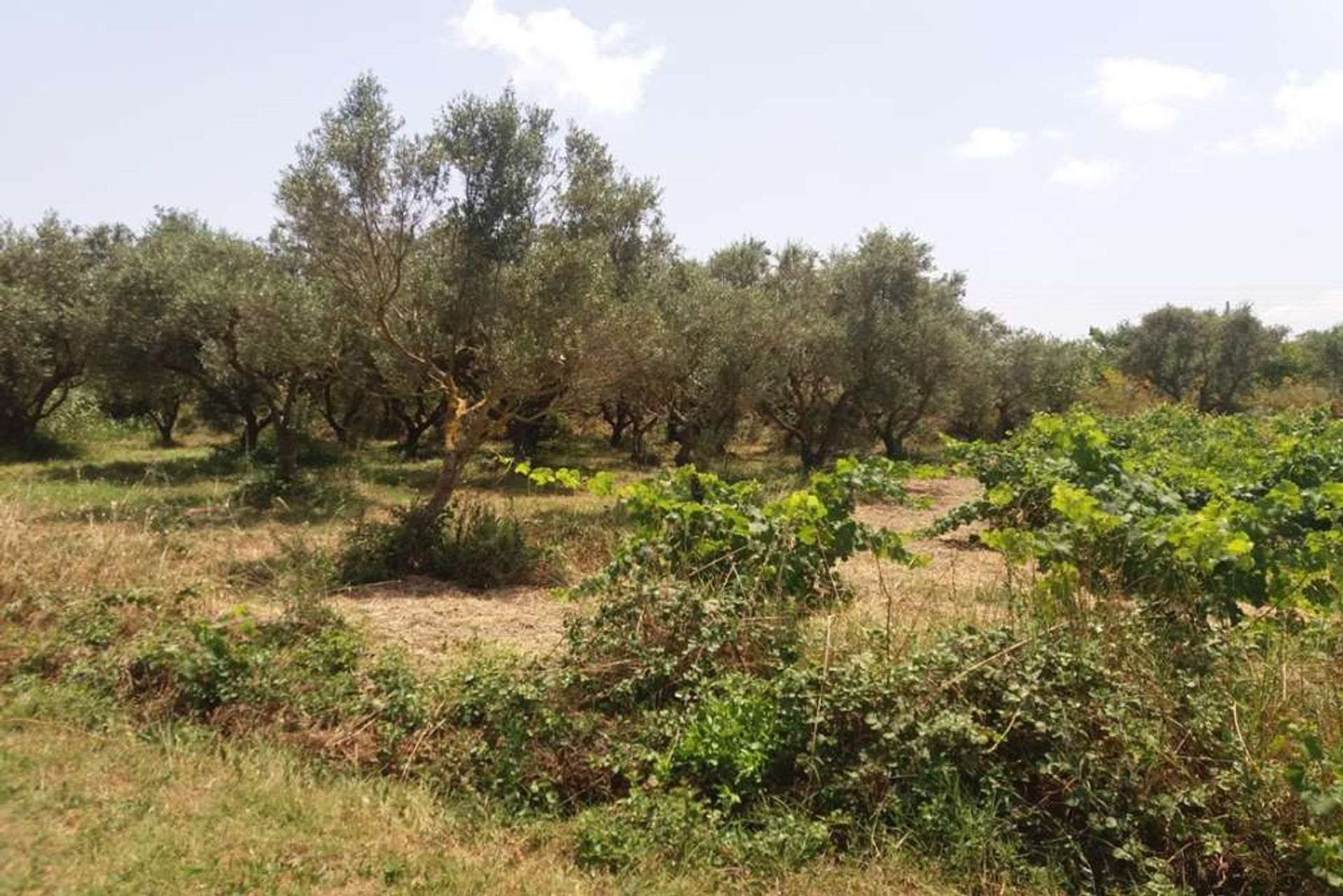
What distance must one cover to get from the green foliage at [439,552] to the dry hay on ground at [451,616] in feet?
0.77

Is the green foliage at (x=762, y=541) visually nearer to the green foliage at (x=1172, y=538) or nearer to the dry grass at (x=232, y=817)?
the dry grass at (x=232, y=817)

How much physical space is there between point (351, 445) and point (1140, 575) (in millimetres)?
24803

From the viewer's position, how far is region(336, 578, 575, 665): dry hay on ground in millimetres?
7547

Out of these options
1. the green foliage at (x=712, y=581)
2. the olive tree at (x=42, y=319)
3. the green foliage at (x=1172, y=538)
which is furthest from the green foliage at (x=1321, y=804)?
the olive tree at (x=42, y=319)

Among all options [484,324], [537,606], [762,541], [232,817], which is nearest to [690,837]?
[232,817]

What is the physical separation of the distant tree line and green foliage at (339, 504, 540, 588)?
0.63 metres

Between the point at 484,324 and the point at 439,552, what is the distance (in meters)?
3.80

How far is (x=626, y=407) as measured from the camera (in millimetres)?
25875

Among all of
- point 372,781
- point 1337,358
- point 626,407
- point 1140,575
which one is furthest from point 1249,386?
point 372,781

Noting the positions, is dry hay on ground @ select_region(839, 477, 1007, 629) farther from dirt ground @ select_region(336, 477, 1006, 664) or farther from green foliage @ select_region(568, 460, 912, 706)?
green foliage @ select_region(568, 460, 912, 706)

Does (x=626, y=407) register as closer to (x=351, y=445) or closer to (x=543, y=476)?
(x=351, y=445)

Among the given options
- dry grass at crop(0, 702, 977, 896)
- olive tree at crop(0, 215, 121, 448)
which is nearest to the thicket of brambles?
dry grass at crop(0, 702, 977, 896)

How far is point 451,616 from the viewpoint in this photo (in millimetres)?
8805

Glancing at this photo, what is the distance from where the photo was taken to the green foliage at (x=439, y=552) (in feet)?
34.7
